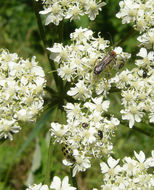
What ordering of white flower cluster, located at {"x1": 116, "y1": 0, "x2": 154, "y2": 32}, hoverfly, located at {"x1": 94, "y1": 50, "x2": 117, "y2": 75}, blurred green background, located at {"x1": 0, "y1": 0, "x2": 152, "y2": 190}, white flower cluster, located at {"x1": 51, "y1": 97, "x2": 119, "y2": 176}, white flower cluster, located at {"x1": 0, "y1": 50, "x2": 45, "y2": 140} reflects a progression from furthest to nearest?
blurred green background, located at {"x1": 0, "y1": 0, "x2": 152, "y2": 190}
white flower cluster, located at {"x1": 116, "y1": 0, "x2": 154, "y2": 32}
hoverfly, located at {"x1": 94, "y1": 50, "x2": 117, "y2": 75}
white flower cluster, located at {"x1": 51, "y1": 97, "x2": 119, "y2": 176}
white flower cluster, located at {"x1": 0, "y1": 50, "x2": 45, "y2": 140}

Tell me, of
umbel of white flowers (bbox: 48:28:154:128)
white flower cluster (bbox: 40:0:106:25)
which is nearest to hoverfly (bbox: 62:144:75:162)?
umbel of white flowers (bbox: 48:28:154:128)

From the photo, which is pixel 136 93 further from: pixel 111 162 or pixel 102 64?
pixel 111 162

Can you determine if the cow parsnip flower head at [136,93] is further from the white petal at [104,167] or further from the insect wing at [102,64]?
the white petal at [104,167]

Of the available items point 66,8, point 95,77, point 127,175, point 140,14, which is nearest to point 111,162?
point 127,175

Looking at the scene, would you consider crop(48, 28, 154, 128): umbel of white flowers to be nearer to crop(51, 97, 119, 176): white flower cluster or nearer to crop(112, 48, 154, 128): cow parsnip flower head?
crop(112, 48, 154, 128): cow parsnip flower head

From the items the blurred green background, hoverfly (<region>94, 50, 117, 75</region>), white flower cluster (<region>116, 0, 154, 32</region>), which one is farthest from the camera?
the blurred green background

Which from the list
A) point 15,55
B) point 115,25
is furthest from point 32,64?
point 115,25
